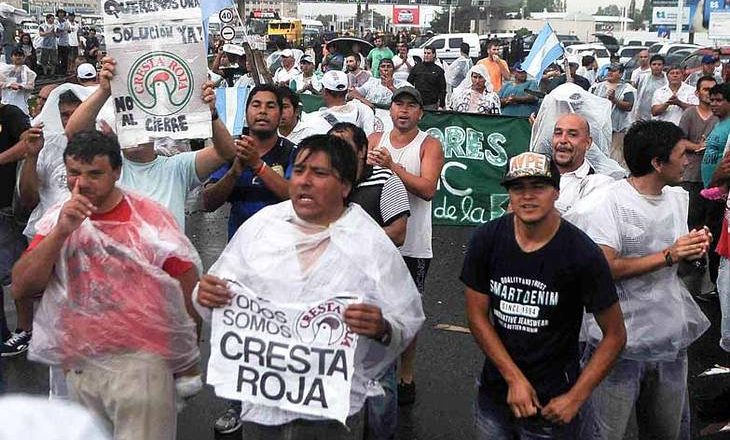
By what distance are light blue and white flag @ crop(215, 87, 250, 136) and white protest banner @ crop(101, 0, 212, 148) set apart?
556 centimetres

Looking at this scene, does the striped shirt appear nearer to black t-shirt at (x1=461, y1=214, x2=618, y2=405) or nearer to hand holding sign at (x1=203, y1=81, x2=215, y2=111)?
hand holding sign at (x1=203, y1=81, x2=215, y2=111)

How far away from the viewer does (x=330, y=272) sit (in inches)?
118

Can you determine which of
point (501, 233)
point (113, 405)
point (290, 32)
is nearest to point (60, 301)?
point (113, 405)

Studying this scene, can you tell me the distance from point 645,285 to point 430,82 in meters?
10.9

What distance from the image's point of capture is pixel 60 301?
127 inches

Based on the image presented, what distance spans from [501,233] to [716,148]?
409 centimetres

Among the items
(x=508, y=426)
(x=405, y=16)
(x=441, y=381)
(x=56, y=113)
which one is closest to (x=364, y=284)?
(x=508, y=426)

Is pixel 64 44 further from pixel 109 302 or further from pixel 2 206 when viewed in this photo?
pixel 109 302

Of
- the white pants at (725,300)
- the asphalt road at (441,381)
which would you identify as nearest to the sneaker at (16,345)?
the asphalt road at (441,381)

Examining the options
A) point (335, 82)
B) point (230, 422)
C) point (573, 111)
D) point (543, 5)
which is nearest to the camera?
point (230, 422)

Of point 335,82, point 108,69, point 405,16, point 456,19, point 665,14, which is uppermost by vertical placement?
point 405,16

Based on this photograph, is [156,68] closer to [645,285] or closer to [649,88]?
[645,285]

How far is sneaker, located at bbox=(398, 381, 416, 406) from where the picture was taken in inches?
205

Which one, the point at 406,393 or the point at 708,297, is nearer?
the point at 406,393
